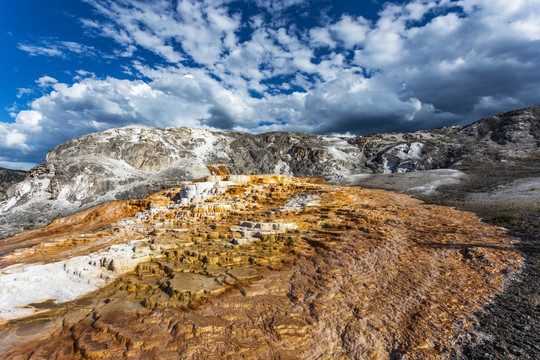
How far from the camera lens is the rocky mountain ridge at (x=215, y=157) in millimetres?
31219

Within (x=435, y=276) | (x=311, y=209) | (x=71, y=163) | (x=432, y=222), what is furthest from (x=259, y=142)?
(x=435, y=276)

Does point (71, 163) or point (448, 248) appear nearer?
point (448, 248)

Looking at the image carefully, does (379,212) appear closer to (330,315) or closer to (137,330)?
(330,315)

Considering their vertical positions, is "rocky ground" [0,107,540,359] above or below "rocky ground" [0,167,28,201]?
below

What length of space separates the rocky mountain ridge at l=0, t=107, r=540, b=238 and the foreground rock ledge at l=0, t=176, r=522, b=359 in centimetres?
2279

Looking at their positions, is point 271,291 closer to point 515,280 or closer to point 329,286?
point 329,286

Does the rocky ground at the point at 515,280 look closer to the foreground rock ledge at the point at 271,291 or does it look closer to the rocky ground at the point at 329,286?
the rocky ground at the point at 329,286

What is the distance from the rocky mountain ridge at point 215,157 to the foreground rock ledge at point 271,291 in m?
22.8

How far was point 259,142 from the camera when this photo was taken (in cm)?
5419

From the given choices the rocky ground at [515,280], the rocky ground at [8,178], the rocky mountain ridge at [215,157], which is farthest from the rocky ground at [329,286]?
the rocky ground at [8,178]

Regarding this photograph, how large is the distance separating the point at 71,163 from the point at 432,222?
43287 millimetres

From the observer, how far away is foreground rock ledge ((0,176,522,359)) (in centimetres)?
496

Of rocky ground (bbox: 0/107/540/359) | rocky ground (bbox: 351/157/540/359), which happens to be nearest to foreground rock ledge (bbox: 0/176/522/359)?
rocky ground (bbox: 0/107/540/359)

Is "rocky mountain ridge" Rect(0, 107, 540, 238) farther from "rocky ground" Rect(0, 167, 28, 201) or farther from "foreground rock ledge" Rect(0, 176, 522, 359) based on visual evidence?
"rocky ground" Rect(0, 167, 28, 201)
